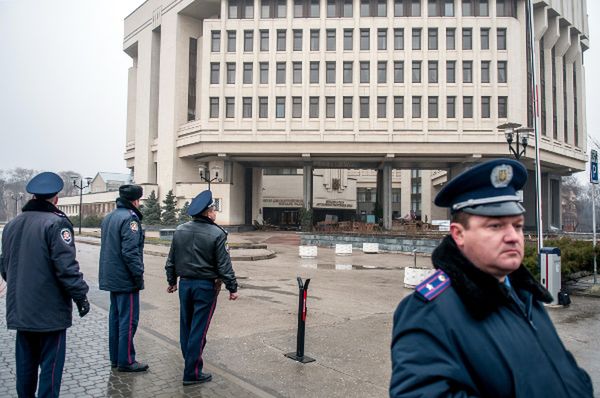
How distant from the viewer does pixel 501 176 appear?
1.89 meters

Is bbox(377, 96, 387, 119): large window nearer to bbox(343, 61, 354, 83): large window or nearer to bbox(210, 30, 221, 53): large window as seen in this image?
bbox(343, 61, 354, 83): large window

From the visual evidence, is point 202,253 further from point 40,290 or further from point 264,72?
point 264,72

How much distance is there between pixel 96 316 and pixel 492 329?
8.36 metres

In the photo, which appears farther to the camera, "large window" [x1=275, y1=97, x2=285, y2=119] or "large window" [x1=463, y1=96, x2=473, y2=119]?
"large window" [x1=275, y1=97, x2=285, y2=119]

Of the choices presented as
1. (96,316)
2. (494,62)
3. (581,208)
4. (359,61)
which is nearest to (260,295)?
(96,316)

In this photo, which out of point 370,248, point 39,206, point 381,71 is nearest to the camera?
point 39,206

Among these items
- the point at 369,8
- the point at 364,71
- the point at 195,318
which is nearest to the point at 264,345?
the point at 195,318

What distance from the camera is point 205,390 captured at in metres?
4.84

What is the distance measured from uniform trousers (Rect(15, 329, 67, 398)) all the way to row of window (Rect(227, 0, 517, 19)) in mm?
43540

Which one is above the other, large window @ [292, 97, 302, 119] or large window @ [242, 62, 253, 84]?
large window @ [242, 62, 253, 84]

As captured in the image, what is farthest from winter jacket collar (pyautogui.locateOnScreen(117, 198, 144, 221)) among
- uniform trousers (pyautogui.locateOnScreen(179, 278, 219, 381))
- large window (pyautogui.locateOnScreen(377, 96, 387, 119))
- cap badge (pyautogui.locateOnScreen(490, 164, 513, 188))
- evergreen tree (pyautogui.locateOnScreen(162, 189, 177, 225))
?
large window (pyautogui.locateOnScreen(377, 96, 387, 119))

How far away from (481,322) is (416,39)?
1746 inches

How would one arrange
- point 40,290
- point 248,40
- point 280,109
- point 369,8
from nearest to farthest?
point 40,290 → point 280,109 → point 369,8 → point 248,40

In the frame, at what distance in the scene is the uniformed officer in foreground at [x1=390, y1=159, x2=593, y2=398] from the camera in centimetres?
156
